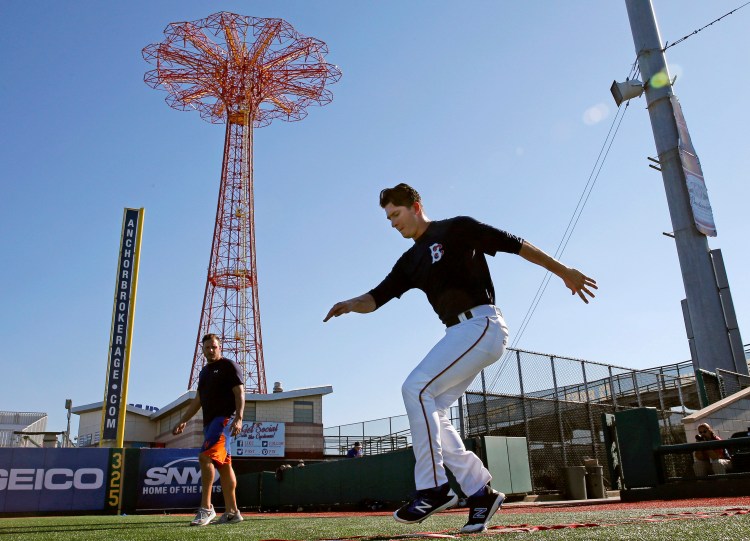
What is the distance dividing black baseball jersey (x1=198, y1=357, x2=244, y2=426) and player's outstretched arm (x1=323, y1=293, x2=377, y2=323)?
290 centimetres

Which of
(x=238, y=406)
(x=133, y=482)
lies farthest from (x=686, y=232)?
(x=238, y=406)

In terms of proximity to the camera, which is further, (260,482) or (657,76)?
(657,76)

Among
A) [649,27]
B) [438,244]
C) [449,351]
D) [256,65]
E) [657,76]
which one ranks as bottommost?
[449,351]

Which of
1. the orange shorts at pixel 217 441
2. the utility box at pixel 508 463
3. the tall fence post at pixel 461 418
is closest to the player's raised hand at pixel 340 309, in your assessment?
the orange shorts at pixel 217 441

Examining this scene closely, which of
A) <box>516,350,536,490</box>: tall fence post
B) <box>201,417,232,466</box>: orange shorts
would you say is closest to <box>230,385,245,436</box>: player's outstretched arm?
<box>201,417,232,466</box>: orange shorts

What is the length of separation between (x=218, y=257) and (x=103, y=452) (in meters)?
21.5

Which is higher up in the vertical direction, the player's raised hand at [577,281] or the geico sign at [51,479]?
the player's raised hand at [577,281]

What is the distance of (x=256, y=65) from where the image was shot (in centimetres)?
3653

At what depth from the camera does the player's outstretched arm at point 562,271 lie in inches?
137

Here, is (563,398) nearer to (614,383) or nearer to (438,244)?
(614,383)

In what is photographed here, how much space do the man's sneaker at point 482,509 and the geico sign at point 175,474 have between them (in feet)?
47.1

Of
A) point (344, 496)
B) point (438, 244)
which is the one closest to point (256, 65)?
point (344, 496)

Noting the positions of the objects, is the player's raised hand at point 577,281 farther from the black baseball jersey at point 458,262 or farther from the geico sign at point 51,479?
the geico sign at point 51,479

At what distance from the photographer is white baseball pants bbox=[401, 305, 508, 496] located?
3.25 metres
